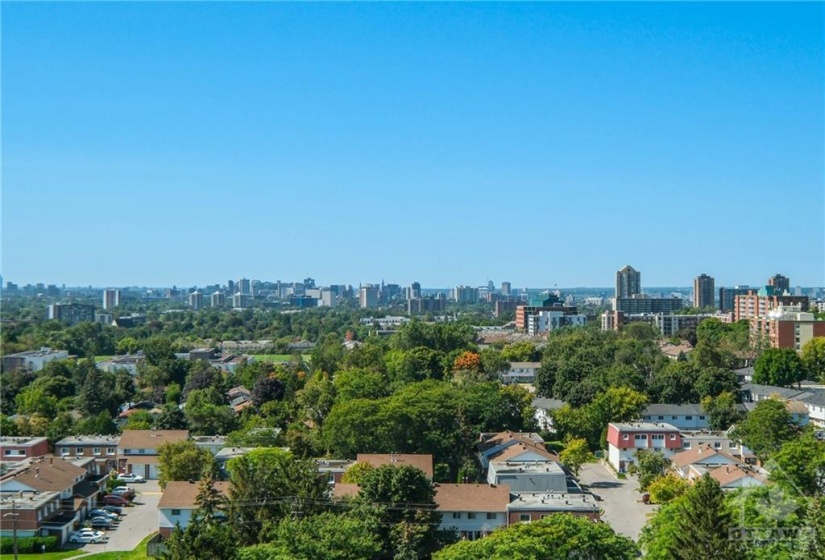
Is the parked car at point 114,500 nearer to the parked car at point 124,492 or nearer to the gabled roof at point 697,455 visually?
the parked car at point 124,492

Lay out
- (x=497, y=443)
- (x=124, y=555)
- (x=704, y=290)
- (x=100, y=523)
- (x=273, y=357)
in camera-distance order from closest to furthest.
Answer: (x=124, y=555) → (x=100, y=523) → (x=497, y=443) → (x=273, y=357) → (x=704, y=290)

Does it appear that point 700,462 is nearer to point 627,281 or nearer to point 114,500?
point 114,500

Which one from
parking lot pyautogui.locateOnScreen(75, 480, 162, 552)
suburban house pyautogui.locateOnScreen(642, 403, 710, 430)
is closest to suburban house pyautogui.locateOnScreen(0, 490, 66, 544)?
parking lot pyautogui.locateOnScreen(75, 480, 162, 552)

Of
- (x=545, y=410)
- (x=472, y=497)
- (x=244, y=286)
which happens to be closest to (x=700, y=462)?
(x=472, y=497)

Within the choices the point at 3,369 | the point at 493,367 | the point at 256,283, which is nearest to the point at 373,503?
the point at 493,367

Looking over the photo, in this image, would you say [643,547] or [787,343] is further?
[787,343]

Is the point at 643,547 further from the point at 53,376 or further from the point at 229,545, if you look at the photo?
the point at 53,376
